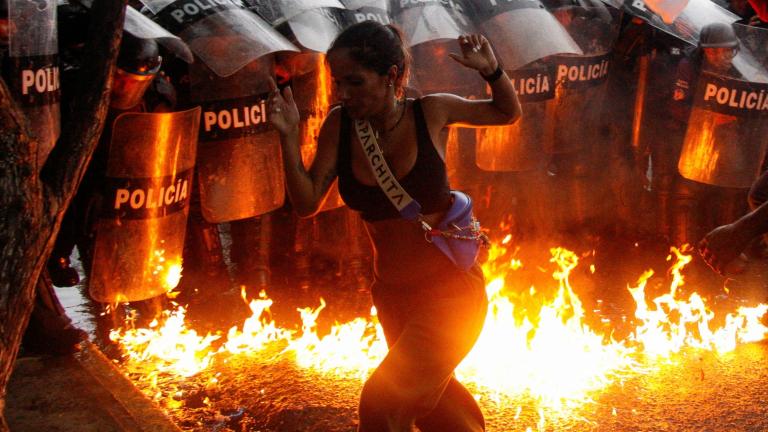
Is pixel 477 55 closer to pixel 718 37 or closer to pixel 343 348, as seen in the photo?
pixel 343 348

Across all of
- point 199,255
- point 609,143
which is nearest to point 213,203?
point 199,255

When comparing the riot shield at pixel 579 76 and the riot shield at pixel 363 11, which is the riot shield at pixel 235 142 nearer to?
the riot shield at pixel 363 11

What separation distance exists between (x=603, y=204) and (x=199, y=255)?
369 cm

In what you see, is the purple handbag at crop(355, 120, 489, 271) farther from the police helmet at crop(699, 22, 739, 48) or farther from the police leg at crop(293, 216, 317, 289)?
the police helmet at crop(699, 22, 739, 48)

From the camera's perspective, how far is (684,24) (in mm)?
6535

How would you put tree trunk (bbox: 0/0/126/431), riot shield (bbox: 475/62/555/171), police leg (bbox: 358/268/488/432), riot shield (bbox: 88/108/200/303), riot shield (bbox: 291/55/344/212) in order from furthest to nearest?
riot shield (bbox: 475/62/555/171), riot shield (bbox: 291/55/344/212), riot shield (bbox: 88/108/200/303), police leg (bbox: 358/268/488/432), tree trunk (bbox: 0/0/126/431)

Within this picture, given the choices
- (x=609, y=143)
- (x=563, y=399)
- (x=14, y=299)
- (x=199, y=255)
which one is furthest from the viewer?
(x=609, y=143)

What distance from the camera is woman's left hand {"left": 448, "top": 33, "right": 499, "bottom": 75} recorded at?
3146mm

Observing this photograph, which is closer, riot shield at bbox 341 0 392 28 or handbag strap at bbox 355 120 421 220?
handbag strap at bbox 355 120 421 220

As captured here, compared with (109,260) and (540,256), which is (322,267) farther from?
(109,260)

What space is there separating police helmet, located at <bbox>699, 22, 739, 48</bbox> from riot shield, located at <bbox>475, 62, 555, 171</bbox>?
1.14 m

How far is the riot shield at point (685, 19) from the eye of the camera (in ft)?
21.2

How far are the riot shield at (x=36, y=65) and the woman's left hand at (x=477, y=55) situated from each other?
6.63 ft

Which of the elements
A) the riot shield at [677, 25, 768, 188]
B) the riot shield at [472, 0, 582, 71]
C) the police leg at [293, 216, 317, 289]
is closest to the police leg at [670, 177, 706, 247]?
the riot shield at [677, 25, 768, 188]
